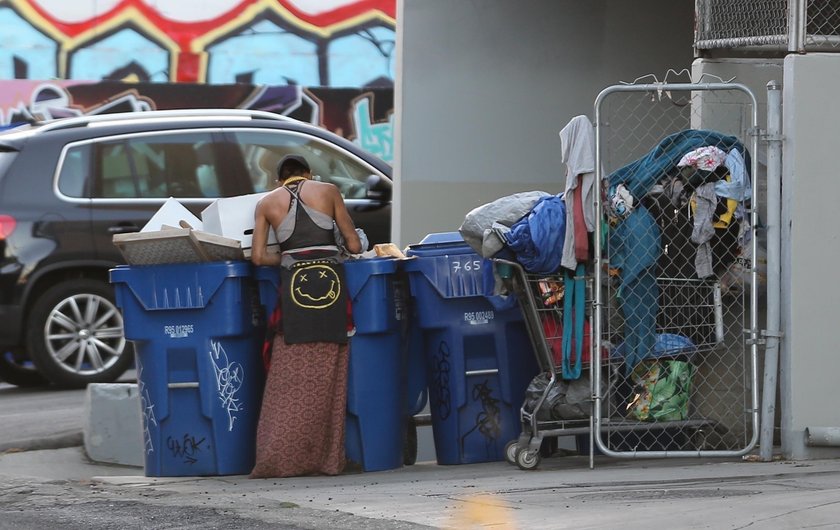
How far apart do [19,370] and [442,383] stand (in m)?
4.80

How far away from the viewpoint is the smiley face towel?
7418mm

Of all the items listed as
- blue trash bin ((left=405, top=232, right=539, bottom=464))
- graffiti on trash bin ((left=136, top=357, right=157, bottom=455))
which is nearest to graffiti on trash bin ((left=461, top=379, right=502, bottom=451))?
blue trash bin ((left=405, top=232, right=539, bottom=464))

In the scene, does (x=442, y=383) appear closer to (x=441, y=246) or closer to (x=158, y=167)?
(x=441, y=246)

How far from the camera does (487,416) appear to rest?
25.5ft

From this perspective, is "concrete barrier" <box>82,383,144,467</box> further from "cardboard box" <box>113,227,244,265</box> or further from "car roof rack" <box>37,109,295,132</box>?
"car roof rack" <box>37,109,295,132</box>

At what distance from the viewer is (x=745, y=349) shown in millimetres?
7625

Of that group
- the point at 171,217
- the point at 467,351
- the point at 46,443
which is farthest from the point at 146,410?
the point at 467,351

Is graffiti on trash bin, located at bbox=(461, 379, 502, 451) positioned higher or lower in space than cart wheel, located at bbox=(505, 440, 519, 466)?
higher

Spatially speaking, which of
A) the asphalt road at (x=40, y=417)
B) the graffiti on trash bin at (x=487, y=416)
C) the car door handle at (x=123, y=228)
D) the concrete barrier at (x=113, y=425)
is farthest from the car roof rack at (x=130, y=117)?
the graffiti on trash bin at (x=487, y=416)

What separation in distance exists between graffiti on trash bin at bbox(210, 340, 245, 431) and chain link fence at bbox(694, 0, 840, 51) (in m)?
3.07

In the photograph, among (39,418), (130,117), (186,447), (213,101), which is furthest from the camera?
(213,101)

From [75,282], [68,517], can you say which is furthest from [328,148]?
[68,517]

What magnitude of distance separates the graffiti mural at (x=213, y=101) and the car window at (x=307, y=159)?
33.1 feet

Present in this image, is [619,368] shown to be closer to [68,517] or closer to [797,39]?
[797,39]
